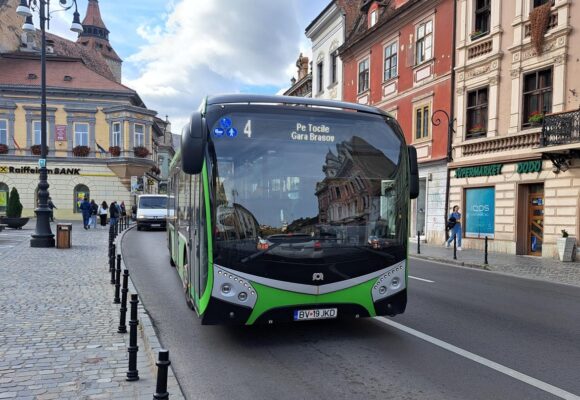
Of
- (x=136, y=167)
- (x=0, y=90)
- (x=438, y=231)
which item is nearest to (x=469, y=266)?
(x=438, y=231)

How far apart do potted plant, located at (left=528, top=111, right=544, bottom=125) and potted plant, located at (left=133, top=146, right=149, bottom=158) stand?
33.1 metres

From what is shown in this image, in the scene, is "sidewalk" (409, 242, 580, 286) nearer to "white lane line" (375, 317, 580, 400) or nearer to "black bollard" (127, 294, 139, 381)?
"white lane line" (375, 317, 580, 400)

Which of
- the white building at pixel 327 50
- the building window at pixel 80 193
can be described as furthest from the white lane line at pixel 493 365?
the building window at pixel 80 193

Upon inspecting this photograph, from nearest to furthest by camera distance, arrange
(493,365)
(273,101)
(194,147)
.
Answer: (493,365), (194,147), (273,101)

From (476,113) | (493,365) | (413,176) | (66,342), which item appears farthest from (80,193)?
(493,365)

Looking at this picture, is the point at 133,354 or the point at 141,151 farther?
the point at 141,151

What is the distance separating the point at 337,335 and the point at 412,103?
19.8m

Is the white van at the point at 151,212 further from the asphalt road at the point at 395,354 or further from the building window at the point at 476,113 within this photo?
the asphalt road at the point at 395,354

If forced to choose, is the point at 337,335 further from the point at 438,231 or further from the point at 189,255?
the point at 438,231

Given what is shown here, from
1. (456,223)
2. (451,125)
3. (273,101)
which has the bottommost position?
(456,223)

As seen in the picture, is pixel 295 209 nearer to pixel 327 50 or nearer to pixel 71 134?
pixel 327 50

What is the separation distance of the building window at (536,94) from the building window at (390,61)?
8.95 metres

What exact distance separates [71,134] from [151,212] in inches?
745

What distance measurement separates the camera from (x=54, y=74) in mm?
42250
